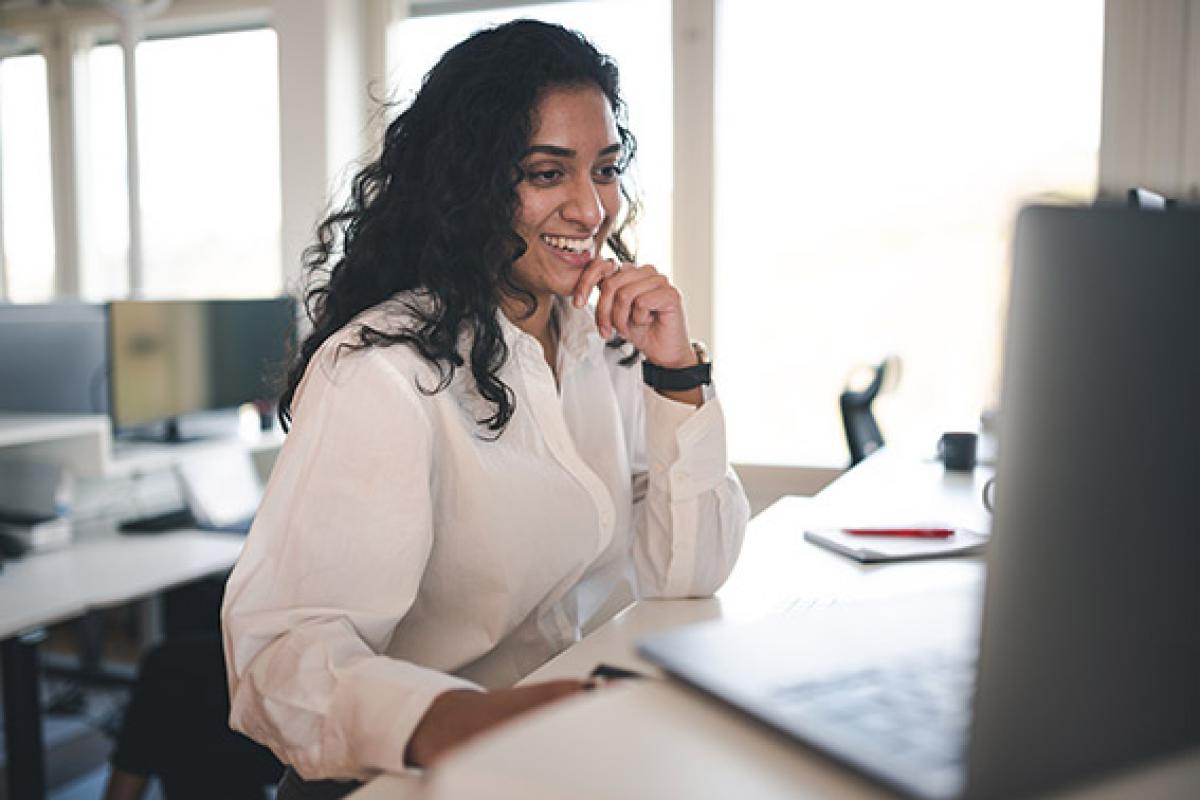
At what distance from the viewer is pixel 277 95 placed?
12.6 ft

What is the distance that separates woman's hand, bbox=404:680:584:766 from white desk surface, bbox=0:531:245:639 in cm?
133

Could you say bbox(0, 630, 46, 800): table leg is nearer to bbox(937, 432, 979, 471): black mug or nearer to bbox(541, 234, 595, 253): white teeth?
bbox(541, 234, 595, 253): white teeth

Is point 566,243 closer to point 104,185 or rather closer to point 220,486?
point 220,486

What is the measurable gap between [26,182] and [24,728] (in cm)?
328

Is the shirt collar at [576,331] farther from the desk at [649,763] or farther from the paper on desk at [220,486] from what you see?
the paper on desk at [220,486]

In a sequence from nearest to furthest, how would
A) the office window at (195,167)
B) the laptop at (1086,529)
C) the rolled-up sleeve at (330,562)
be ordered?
1. the laptop at (1086,529)
2. the rolled-up sleeve at (330,562)
3. the office window at (195,167)

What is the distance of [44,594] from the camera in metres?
1.94

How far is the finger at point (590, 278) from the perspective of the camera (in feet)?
4.32

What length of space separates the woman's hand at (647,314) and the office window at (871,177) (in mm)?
1982

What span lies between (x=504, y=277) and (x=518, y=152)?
154mm

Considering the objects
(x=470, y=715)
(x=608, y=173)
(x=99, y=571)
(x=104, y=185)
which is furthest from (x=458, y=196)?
(x=104, y=185)

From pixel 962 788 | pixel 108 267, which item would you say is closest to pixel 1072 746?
pixel 962 788

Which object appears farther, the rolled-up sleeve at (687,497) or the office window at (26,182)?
the office window at (26,182)

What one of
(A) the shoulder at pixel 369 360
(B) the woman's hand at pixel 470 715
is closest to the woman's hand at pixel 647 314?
(A) the shoulder at pixel 369 360
